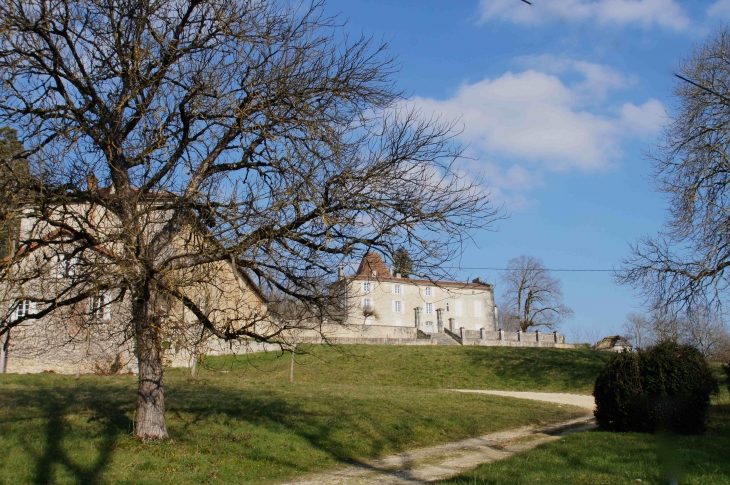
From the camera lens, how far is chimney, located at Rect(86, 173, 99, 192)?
910 centimetres

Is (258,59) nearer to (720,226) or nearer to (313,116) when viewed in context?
(313,116)

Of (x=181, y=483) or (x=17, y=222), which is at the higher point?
(x=17, y=222)

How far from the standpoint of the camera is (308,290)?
1056 centimetres

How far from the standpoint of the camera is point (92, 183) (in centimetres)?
916

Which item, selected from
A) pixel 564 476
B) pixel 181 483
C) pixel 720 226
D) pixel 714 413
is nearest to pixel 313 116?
pixel 181 483

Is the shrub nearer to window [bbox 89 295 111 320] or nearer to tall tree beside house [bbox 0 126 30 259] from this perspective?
window [bbox 89 295 111 320]

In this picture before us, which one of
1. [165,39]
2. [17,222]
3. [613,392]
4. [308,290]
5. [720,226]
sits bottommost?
[613,392]

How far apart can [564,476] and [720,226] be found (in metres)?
13.8

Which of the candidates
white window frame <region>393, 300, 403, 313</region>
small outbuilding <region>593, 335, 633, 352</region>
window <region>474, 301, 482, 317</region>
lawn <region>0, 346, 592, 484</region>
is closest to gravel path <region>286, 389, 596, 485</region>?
lawn <region>0, 346, 592, 484</region>

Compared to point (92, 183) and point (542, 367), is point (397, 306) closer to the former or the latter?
point (542, 367)

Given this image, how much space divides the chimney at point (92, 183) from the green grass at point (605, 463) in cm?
655

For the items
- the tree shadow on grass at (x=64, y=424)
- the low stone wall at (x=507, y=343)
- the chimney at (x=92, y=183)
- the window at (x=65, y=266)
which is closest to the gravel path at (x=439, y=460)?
the tree shadow on grass at (x=64, y=424)

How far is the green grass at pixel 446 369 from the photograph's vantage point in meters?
26.7

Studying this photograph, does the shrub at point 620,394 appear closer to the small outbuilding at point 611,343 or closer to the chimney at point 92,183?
the chimney at point 92,183
